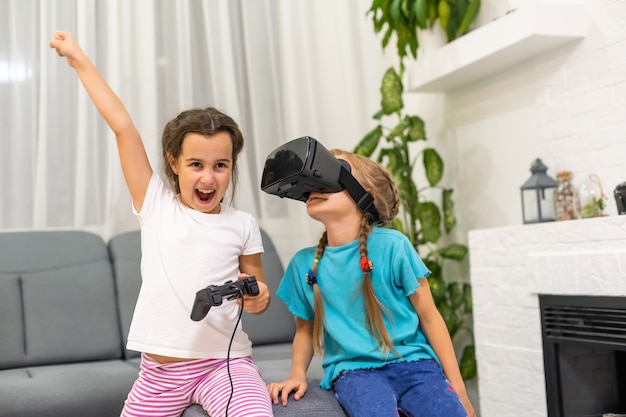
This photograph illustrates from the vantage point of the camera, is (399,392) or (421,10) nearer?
(399,392)

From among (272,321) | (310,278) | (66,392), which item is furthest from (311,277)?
(272,321)

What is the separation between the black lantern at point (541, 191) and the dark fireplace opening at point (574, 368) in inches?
14.1

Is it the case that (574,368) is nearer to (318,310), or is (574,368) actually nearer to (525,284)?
(525,284)

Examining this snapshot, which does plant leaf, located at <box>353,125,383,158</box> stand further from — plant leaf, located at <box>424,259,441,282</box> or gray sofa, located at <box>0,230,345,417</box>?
gray sofa, located at <box>0,230,345,417</box>

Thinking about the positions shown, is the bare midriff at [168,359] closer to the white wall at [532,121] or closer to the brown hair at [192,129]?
the brown hair at [192,129]

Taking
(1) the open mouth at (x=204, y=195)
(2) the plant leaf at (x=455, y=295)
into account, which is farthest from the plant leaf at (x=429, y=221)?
(1) the open mouth at (x=204, y=195)

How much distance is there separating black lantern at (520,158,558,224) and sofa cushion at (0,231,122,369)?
5.31ft

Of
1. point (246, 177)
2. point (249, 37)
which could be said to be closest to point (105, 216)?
point (246, 177)

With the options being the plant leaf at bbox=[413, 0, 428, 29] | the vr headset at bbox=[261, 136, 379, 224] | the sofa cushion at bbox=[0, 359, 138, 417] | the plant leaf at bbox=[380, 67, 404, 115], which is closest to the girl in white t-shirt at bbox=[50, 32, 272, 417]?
the vr headset at bbox=[261, 136, 379, 224]

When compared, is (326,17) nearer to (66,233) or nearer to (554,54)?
(554,54)

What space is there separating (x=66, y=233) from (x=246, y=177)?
801mm

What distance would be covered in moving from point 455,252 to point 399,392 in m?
1.51

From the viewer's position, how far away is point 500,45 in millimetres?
2650

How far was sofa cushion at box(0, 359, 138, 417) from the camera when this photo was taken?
187 cm
